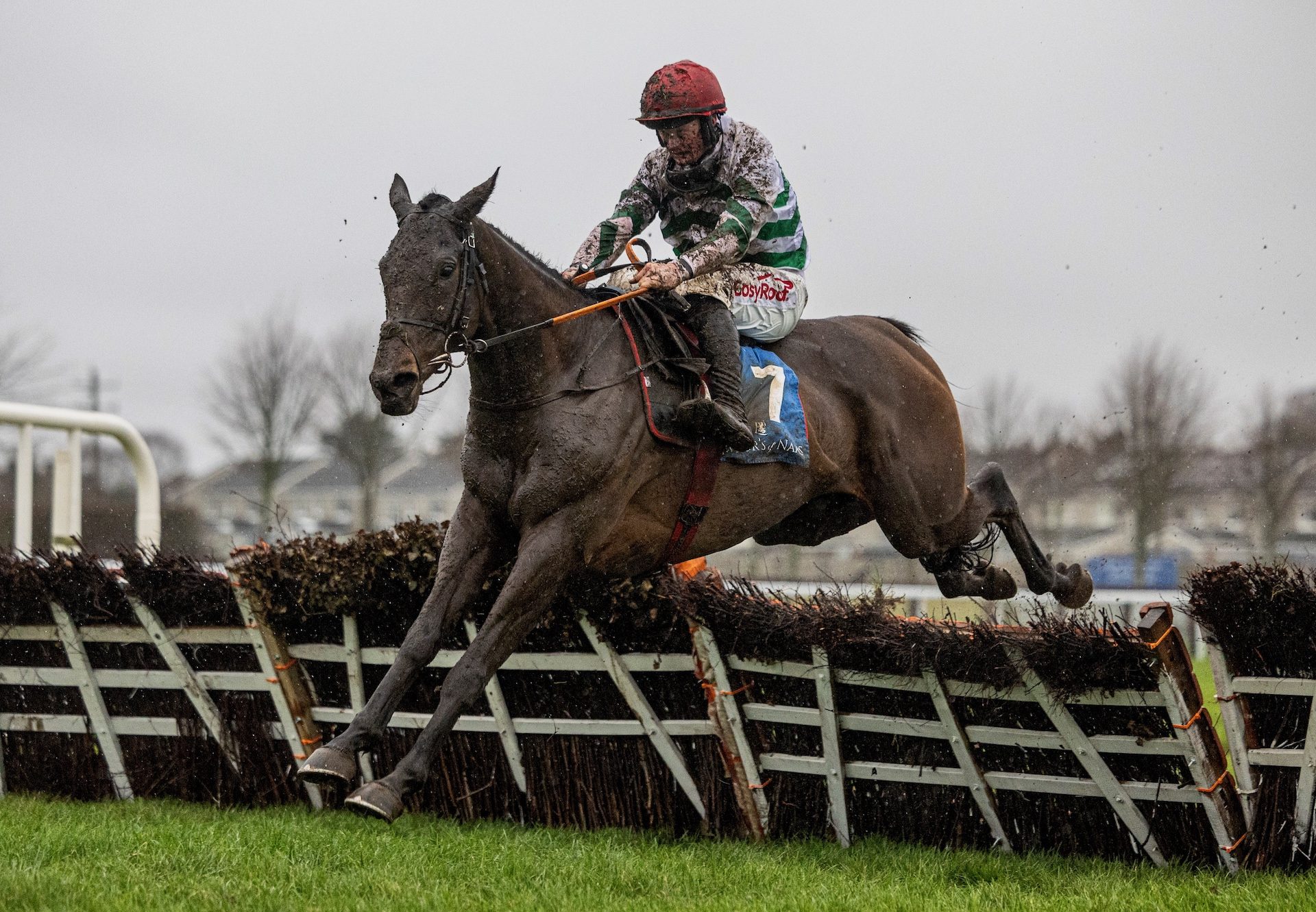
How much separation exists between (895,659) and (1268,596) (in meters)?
1.40

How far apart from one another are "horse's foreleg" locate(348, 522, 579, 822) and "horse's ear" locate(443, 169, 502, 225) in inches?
46.6

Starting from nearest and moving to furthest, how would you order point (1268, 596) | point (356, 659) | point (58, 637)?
1. point (1268, 596)
2. point (356, 659)
3. point (58, 637)

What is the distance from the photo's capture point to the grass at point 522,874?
446 cm

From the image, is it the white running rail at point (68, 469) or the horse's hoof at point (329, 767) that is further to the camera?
the white running rail at point (68, 469)

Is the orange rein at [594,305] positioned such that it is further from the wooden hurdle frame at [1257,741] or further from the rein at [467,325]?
the wooden hurdle frame at [1257,741]

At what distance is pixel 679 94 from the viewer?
229 inches

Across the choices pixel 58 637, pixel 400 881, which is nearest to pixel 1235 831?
pixel 400 881

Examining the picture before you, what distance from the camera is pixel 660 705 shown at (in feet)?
20.4

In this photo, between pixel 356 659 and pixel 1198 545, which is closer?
pixel 356 659

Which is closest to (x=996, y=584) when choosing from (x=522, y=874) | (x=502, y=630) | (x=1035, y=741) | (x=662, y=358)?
(x=1035, y=741)

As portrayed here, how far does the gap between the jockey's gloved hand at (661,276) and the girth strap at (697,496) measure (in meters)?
0.67

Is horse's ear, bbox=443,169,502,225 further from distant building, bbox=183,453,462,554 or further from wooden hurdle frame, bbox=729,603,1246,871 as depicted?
distant building, bbox=183,453,462,554

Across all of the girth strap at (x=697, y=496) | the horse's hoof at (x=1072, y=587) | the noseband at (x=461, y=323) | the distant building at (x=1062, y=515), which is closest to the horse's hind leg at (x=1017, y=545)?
the horse's hoof at (x=1072, y=587)

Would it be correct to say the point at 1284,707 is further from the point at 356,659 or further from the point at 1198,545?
the point at 1198,545
